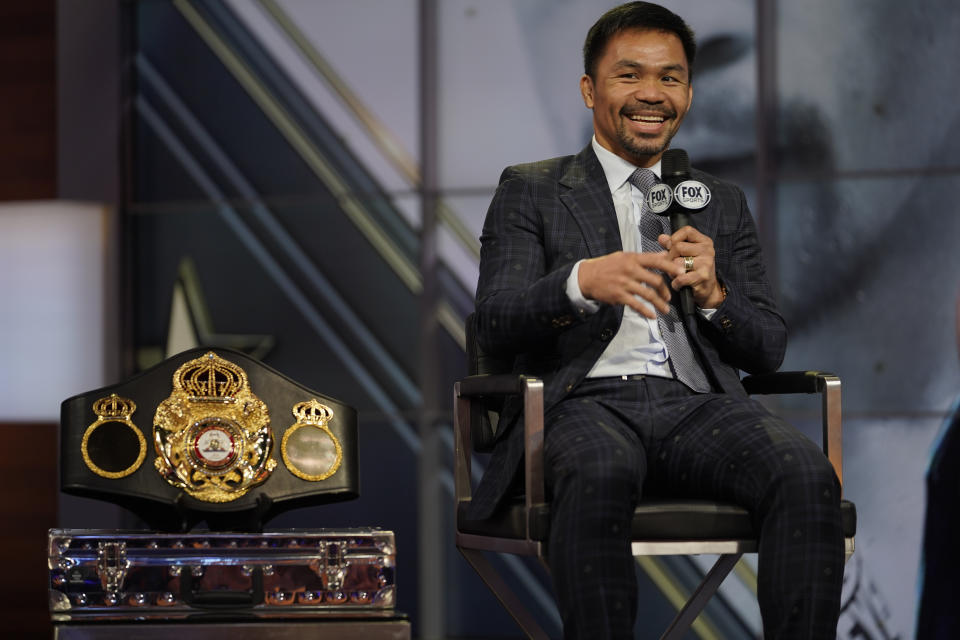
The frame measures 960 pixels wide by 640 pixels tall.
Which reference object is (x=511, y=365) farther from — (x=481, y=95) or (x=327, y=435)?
(x=481, y=95)

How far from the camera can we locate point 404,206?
494 cm

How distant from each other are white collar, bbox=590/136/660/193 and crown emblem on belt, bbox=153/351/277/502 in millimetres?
886

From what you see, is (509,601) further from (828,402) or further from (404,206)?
(404,206)

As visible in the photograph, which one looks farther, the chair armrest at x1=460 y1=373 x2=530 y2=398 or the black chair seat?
the chair armrest at x1=460 y1=373 x2=530 y2=398

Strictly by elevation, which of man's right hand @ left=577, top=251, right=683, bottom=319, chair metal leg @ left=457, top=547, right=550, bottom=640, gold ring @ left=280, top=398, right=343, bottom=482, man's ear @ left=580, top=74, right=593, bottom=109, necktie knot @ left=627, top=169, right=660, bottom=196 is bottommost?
chair metal leg @ left=457, top=547, right=550, bottom=640

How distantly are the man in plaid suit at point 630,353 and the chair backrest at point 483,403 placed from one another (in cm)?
14

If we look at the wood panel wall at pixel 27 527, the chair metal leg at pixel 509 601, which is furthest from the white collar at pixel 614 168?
the wood panel wall at pixel 27 527

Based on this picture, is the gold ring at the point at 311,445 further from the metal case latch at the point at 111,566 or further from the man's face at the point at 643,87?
the man's face at the point at 643,87

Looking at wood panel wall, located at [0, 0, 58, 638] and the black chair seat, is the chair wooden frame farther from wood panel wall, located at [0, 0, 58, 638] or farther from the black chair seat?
wood panel wall, located at [0, 0, 58, 638]

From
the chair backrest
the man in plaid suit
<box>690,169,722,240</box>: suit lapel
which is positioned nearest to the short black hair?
the man in plaid suit

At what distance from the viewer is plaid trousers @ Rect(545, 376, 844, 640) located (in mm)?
2127

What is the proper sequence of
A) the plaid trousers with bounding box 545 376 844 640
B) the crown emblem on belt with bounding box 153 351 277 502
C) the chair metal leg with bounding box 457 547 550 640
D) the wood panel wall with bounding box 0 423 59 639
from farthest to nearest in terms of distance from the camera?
the wood panel wall with bounding box 0 423 59 639, the crown emblem on belt with bounding box 153 351 277 502, the chair metal leg with bounding box 457 547 550 640, the plaid trousers with bounding box 545 376 844 640

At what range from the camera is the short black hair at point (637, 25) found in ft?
8.52

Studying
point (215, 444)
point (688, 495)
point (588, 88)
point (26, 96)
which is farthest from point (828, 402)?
point (26, 96)
